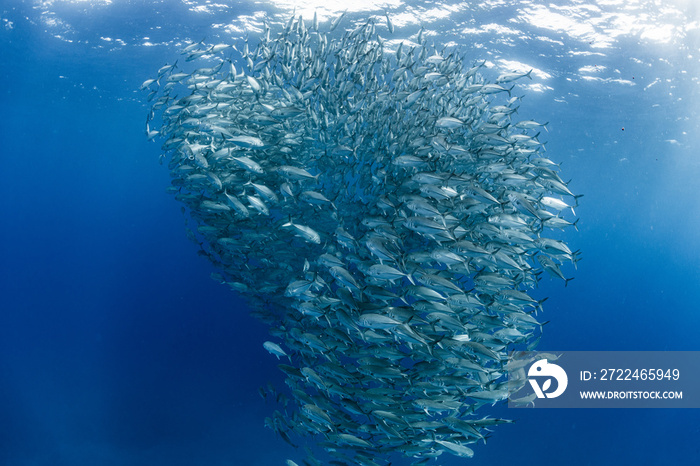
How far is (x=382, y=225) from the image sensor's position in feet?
17.2

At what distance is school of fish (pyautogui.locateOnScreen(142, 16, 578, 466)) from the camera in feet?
17.4

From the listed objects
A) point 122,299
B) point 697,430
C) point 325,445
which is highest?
point 325,445

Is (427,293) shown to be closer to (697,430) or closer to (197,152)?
(197,152)

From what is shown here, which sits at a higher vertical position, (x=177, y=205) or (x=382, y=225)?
(x=382, y=225)

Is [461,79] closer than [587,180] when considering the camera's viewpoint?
Yes

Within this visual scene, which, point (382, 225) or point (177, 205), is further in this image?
point (177, 205)

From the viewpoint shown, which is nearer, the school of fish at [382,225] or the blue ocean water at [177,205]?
the school of fish at [382,225]

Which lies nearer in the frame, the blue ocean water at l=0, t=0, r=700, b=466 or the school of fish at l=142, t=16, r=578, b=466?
the school of fish at l=142, t=16, r=578, b=466

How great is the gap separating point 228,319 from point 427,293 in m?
20.9

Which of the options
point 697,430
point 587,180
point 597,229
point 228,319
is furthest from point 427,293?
point 597,229

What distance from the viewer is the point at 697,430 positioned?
104 ft

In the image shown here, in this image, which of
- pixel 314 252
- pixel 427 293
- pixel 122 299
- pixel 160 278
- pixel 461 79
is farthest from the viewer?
pixel 160 278

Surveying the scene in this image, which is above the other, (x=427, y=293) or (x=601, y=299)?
(x=427, y=293)

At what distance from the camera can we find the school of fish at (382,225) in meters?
5.31
